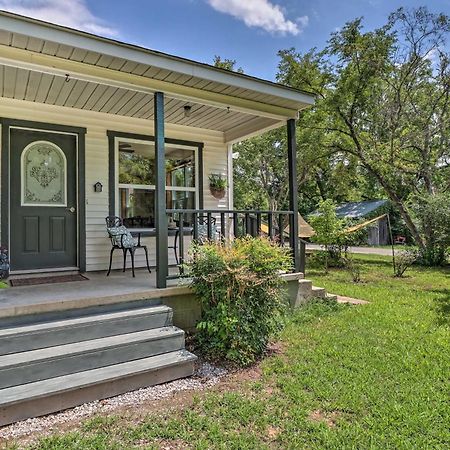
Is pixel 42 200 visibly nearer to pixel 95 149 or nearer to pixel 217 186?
pixel 95 149

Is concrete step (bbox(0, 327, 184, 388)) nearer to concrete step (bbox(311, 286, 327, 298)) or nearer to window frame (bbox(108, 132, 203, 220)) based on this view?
concrete step (bbox(311, 286, 327, 298))

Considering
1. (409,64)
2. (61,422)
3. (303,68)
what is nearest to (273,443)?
(61,422)

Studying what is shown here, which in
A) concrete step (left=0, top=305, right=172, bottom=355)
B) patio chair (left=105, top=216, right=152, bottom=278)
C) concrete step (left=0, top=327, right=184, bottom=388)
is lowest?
concrete step (left=0, top=327, right=184, bottom=388)

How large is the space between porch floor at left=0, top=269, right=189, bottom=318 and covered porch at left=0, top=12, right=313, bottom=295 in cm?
13

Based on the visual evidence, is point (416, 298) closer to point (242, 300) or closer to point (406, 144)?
point (242, 300)

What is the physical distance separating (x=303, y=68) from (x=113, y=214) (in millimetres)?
8538

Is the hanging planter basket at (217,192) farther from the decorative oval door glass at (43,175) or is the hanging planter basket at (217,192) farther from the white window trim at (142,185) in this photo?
the decorative oval door glass at (43,175)

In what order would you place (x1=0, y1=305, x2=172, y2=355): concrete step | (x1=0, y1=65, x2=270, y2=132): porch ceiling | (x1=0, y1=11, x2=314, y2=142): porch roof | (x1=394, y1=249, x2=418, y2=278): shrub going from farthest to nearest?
1. (x1=394, y1=249, x2=418, y2=278): shrub
2. (x1=0, y1=65, x2=270, y2=132): porch ceiling
3. (x1=0, y1=11, x2=314, y2=142): porch roof
4. (x1=0, y1=305, x2=172, y2=355): concrete step

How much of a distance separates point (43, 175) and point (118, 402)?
3.59 meters

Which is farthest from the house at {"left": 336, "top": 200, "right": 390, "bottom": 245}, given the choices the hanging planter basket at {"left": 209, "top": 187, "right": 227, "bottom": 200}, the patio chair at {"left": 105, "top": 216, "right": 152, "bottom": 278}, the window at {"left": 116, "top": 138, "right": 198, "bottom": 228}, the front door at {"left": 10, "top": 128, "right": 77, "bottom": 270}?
the front door at {"left": 10, "top": 128, "right": 77, "bottom": 270}

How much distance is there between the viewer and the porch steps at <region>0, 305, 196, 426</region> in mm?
2463

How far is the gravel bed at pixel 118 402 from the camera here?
2.29m

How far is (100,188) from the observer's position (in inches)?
210

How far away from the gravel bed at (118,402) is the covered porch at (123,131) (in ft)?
3.43
